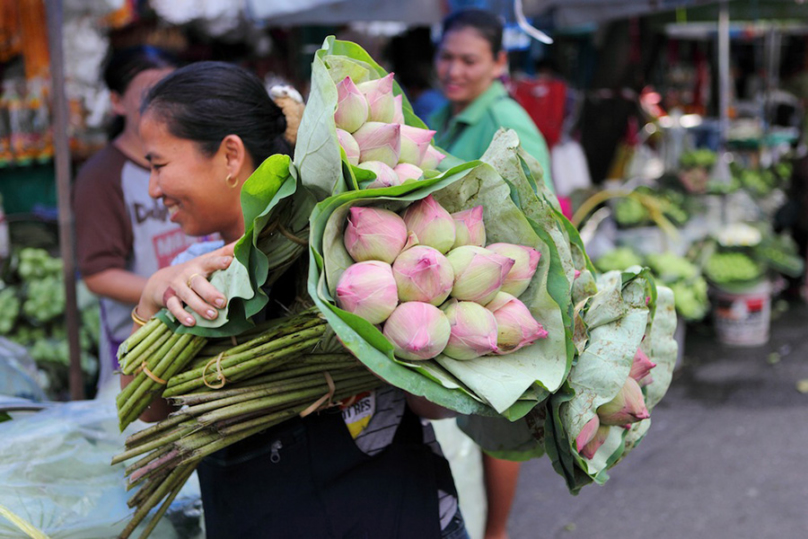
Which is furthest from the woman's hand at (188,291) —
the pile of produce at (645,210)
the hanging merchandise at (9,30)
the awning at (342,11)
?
the pile of produce at (645,210)

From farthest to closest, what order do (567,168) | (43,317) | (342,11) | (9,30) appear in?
Answer: (567,168), (9,30), (342,11), (43,317)

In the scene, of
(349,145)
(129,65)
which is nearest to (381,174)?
(349,145)

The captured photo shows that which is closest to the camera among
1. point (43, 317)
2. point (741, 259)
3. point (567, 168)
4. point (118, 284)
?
point (118, 284)

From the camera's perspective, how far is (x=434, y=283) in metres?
1.07

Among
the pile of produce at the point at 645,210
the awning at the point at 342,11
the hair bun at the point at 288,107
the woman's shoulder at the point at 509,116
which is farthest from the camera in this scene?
the pile of produce at the point at 645,210

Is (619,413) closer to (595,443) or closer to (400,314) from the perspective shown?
(595,443)

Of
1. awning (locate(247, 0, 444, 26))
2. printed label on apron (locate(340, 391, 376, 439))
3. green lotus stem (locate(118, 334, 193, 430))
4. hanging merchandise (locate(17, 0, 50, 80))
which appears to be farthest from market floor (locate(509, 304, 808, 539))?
hanging merchandise (locate(17, 0, 50, 80))

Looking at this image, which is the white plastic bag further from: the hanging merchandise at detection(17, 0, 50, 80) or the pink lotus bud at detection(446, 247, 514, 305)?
the pink lotus bud at detection(446, 247, 514, 305)

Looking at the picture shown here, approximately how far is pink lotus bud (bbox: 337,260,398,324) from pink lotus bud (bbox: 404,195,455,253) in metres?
0.10

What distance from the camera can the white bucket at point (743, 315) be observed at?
530 centimetres

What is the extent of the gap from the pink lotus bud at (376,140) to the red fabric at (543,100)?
4757 mm

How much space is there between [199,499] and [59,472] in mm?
309

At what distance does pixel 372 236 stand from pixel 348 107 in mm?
245

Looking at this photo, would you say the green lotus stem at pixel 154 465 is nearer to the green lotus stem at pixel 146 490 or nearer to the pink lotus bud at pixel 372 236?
the green lotus stem at pixel 146 490
